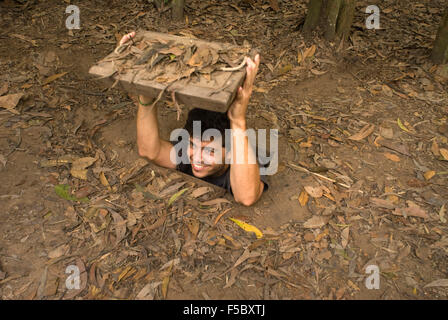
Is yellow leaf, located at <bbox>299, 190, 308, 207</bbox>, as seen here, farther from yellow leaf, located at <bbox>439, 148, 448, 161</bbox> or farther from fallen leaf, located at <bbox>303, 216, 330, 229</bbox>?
yellow leaf, located at <bbox>439, 148, 448, 161</bbox>

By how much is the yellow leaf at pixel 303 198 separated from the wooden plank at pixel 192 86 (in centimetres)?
112

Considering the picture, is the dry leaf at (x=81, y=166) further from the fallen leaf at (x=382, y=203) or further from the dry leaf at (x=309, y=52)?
the dry leaf at (x=309, y=52)

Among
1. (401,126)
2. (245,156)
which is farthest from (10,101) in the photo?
(401,126)

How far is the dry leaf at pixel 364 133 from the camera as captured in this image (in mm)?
3553

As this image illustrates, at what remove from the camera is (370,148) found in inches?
135

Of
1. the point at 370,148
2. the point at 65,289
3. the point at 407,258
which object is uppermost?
the point at 370,148

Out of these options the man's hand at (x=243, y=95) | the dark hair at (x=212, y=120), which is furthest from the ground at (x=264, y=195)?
the man's hand at (x=243, y=95)

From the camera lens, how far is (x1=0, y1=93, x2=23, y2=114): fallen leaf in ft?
11.8

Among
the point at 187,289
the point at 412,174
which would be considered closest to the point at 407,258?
the point at 412,174

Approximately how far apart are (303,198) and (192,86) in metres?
1.34

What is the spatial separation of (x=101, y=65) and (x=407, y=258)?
2.41m

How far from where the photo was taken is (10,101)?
12.0 ft

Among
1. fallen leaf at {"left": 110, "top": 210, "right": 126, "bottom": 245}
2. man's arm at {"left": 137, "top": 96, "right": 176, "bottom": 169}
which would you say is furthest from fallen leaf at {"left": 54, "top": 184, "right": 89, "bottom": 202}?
man's arm at {"left": 137, "top": 96, "right": 176, "bottom": 169}

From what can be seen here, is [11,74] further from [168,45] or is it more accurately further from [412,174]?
[412,174]
